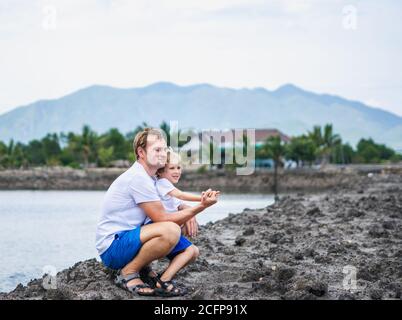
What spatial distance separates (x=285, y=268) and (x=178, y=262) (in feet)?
4.70

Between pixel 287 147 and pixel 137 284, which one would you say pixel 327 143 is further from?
pixel 137 284

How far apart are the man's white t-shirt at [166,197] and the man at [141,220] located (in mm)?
86

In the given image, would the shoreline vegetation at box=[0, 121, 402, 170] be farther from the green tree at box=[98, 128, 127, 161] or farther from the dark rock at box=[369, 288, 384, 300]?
the dark rock at box=[369, 288, 384, 300]

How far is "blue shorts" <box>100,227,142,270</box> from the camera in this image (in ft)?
18.8

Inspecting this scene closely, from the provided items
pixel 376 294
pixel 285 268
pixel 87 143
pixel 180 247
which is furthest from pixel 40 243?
pixel 87 143

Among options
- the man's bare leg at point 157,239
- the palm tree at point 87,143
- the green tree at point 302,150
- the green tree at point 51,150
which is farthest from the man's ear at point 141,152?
the green tree at point 51,150

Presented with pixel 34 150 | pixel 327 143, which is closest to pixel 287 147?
pixel 327 143

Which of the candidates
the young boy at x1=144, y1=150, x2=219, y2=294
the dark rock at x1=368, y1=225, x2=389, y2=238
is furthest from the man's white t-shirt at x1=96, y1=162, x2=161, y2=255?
the dark rock at x1=368, y1=225, x2=389, y2=238

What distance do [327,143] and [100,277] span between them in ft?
289

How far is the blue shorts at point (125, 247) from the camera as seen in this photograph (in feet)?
18.8

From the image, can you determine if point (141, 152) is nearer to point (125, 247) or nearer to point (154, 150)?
point (154, 150)

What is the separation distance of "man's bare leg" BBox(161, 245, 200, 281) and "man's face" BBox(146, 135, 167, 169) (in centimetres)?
79

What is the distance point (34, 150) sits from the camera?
10825cm

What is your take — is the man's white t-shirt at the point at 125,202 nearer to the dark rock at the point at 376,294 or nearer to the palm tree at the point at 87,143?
the dark rock at the point at 376,294
